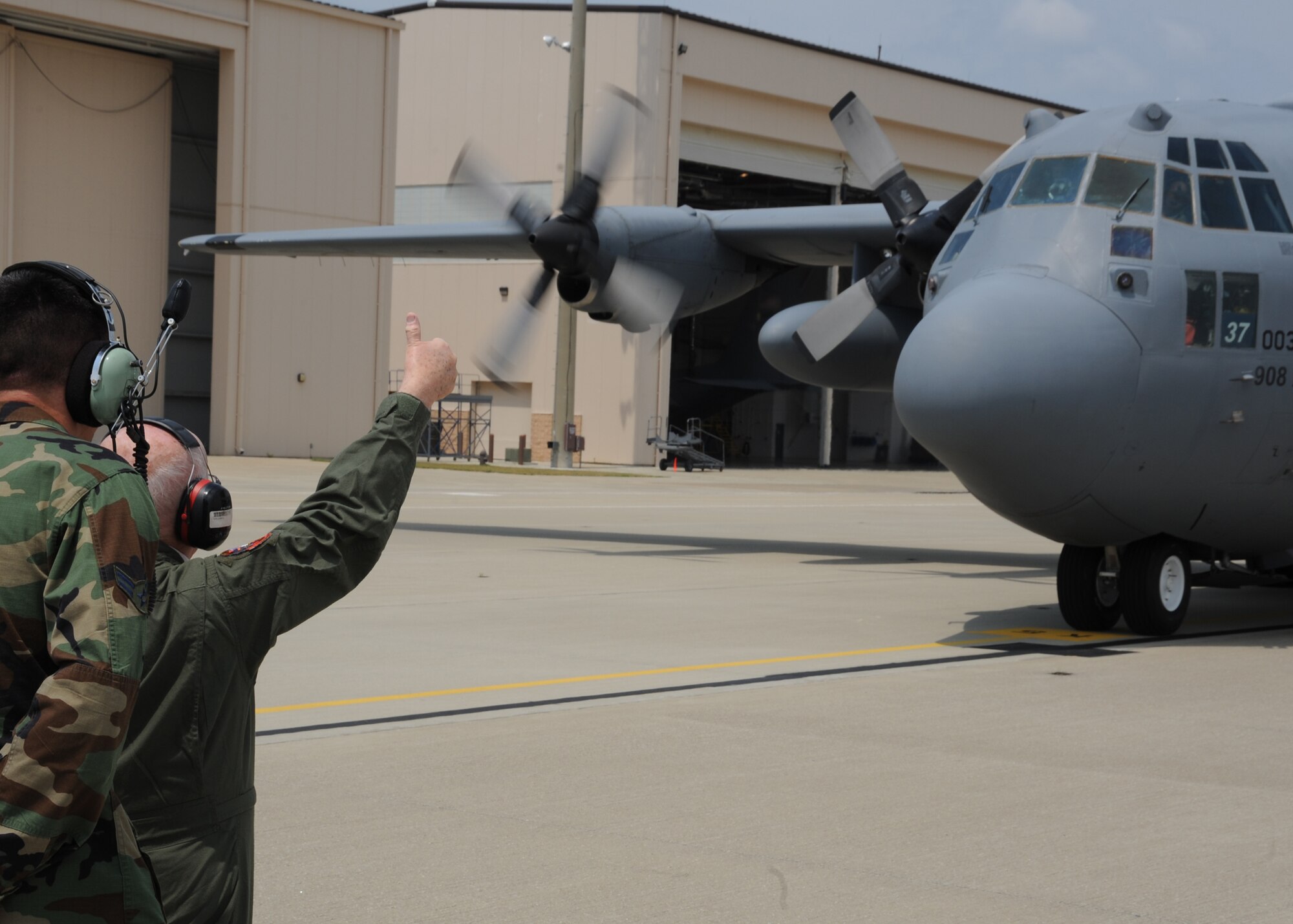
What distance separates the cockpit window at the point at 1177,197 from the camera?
425 inches

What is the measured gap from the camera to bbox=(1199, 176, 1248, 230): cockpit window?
10.9m

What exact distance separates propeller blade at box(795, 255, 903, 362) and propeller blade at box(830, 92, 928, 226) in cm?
54

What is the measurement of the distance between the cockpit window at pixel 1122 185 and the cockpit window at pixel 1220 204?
414mm

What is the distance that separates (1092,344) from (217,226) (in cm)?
3411

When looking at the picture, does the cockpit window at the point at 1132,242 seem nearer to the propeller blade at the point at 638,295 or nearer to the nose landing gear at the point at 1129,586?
the nose landing gear at the point at 1129,586

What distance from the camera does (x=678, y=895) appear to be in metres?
4.89

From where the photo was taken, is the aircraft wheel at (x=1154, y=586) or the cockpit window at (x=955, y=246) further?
the cockpit window at (x=955, y=246)

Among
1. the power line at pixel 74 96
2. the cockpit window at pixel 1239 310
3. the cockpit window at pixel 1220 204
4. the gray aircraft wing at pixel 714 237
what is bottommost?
the cockpit window at pixel 1239 310

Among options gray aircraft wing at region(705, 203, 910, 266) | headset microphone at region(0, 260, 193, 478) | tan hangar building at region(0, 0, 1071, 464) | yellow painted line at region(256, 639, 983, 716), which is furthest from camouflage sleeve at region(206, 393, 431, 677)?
tan hangar building at region(0, 0, 1071, 464)

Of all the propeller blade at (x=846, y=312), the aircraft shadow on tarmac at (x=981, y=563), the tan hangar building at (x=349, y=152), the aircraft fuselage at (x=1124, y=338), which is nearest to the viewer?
Answer: the aircraft fuselage at (x=1124, y=338)

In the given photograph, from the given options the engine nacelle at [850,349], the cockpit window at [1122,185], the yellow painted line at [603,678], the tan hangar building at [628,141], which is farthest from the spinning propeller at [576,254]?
the tan hangar building at [628,141]

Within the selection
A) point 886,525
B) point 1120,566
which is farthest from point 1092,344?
point 886,525

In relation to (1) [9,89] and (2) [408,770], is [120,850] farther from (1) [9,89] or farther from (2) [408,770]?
(1) [9,89]

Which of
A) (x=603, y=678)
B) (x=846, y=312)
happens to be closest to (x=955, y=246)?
(x=846, y=312)
